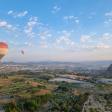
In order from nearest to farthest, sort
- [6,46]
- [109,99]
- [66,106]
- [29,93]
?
Result: [66,106] < [6,46] < [109,99] < [29,93]

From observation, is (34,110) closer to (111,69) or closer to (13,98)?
(13,98)

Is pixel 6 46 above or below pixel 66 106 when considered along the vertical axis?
above

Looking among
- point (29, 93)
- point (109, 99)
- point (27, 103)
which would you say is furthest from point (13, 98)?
point (109, 99)

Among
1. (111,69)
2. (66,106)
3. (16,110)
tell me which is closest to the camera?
(16,110)

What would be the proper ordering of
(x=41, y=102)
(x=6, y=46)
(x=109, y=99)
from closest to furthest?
(x=41, y=102)
(x=6, y=46)
(x=109, y=99)

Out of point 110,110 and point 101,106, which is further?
point 101,106

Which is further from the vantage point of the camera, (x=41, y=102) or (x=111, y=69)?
(x=111, y=69)

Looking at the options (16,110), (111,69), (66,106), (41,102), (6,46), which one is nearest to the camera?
(16,110)

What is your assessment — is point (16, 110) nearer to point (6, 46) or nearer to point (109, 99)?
point (6, 46)

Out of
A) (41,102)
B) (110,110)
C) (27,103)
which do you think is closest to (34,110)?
(27,103)
